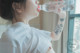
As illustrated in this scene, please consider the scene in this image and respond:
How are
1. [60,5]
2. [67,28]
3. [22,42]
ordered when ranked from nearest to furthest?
1. [22,42]
2. [60,5]
3. [67,28]

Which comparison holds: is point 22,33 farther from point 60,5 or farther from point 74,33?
point 74,33

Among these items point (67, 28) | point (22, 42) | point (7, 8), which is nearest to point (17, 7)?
point (7, 8)

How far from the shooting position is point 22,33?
0.63 meters

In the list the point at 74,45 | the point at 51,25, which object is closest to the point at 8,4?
the point at 51,25

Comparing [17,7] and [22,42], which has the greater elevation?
[17,7]

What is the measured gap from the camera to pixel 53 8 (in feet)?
2.46

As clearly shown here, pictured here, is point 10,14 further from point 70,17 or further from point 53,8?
point 70,17

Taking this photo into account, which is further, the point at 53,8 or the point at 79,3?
the point at 79,3

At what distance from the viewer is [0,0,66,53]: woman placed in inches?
23.7

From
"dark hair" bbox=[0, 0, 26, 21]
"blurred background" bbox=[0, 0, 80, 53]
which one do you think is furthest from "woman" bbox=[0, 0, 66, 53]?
"blurred background" bbox=[0, 0, 80, 53]

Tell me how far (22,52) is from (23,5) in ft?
0.81

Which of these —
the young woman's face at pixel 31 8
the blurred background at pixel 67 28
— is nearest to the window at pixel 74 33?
the blurred background at pixel 67 28

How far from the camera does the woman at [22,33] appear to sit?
1.98ft

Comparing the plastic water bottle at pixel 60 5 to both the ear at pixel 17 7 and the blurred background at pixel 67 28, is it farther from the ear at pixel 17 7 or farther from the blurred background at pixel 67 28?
the blurred background at pixel 67 28
